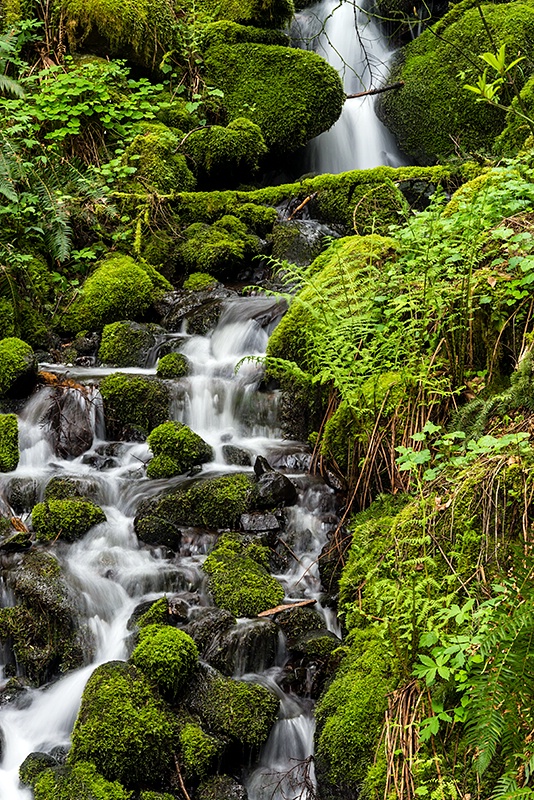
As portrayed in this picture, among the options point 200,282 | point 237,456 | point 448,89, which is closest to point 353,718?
point 237,456

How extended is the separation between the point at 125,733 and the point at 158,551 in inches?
62.7

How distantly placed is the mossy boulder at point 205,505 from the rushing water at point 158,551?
0.54 feet

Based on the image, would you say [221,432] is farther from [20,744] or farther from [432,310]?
[20,744]

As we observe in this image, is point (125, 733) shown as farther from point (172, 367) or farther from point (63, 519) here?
point (172, 367)

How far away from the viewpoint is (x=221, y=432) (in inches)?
251

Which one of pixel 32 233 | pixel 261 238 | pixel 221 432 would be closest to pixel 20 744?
pixel 221 432

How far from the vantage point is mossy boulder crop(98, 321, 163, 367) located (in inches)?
285

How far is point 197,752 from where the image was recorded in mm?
3453

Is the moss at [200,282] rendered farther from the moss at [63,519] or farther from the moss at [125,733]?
the moss at [125,733]

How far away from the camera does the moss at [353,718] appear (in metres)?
3.13

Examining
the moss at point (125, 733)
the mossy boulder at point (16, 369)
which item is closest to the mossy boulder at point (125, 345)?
the mossy boulder at point (16, 369)

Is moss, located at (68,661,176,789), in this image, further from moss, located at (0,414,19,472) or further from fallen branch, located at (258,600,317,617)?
moss, located at (0,414,19,472)

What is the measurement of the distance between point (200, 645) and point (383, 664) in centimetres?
119

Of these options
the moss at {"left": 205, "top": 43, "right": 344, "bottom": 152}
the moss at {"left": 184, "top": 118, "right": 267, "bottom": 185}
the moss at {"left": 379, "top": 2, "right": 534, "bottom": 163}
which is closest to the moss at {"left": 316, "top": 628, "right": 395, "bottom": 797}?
the moss at {"left": 184, "top": 118, "right": 267, "bottom": 185}
